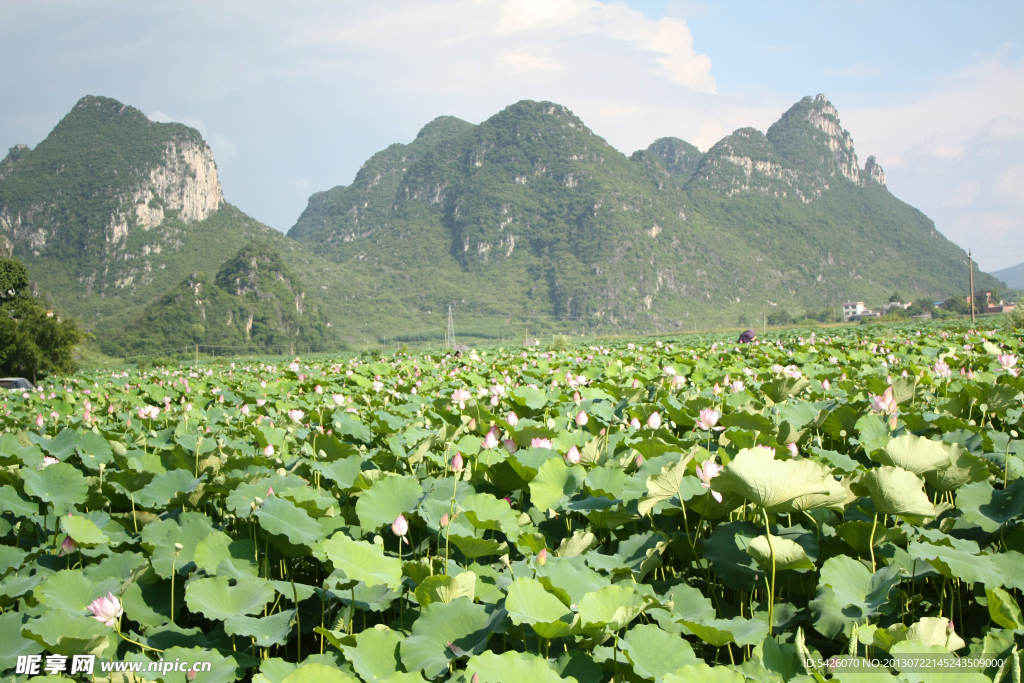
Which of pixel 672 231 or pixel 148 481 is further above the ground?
pixel 672 231

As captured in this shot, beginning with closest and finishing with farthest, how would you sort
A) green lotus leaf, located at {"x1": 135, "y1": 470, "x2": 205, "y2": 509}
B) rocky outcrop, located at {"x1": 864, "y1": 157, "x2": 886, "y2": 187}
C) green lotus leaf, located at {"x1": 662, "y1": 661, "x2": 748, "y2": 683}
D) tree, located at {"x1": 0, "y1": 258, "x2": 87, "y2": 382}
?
green lotus leaf, located at {"x1": 662, "y1": 661, "x2": 748, "y2": 683} < green lotus leaf, located at {"x1": 135, "y1": 470, "x2": 205, "y2": 509} < tree, located at {"x1": 0, "y1": 258, "x2": 87, "y2": 382} < rocky outcrop, located at {"x1": 864, "y1": 157, "x2": 886, "y2": 187}

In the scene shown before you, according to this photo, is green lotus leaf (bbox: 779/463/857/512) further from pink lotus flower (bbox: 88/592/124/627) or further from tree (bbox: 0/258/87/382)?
tree (bbox: 0/258/87/382)

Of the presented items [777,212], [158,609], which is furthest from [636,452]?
[777,212]

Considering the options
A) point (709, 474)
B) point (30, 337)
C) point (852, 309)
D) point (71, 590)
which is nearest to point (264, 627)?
point (71, 590)

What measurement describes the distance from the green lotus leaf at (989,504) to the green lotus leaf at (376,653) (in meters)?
1.43

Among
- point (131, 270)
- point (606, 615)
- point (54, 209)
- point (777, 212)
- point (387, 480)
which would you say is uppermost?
point (777, 212)

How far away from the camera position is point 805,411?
8.55ft

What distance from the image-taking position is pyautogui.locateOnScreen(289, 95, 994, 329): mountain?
11344 centimetres

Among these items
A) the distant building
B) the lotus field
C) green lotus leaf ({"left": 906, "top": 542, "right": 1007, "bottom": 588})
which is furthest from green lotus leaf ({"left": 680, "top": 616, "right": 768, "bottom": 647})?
the distant building

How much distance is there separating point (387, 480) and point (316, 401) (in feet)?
10.6

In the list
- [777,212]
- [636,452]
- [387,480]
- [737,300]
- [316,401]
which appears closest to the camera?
[387,480]

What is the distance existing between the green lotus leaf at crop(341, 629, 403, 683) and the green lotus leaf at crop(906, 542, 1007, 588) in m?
1.09

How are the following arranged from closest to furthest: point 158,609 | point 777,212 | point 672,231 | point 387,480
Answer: point 158,609 → point 387,480 → point 672,231 → point 777,212

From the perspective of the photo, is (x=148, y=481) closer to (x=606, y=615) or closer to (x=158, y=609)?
(x=158, y=609)
